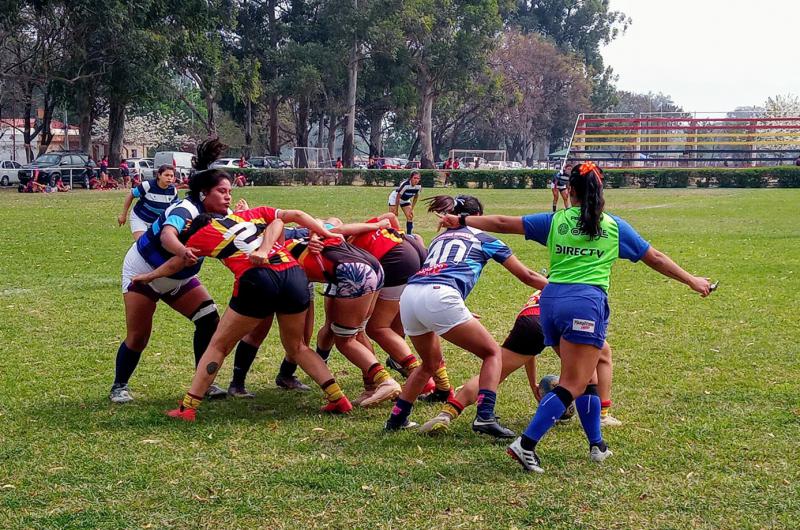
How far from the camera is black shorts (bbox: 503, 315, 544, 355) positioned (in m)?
6.04

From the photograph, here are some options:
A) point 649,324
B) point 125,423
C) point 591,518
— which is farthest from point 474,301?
point 591,518

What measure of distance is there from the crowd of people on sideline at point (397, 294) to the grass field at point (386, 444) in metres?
0.26

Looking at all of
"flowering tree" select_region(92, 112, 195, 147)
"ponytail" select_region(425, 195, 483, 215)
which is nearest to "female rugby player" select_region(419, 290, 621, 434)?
"ponytail" select_region(425, 195, 483, 215)

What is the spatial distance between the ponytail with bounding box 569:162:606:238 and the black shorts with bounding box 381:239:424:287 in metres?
1.97

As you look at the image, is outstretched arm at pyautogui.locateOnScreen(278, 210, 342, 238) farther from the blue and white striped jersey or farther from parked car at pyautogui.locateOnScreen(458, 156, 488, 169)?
parked car at pyautogui.locateOnScreen(458, 156, 488, 169)

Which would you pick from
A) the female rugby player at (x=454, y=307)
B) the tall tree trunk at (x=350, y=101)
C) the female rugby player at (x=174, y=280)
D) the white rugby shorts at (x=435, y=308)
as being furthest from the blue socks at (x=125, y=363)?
the tall tree trunk at (x=350, y=101)

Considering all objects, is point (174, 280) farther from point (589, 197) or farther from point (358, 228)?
point (589, 197)

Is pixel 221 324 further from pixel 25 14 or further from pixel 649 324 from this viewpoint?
pixel 25 14

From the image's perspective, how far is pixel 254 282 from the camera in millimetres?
6059

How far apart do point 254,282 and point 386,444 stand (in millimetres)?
1407

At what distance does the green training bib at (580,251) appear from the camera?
208 inches

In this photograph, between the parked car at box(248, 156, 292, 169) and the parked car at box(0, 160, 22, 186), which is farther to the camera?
the parked car at box(248, 156, 292, 169)

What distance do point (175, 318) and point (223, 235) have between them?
438cm

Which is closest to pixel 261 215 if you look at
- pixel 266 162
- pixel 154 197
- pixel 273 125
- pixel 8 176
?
pixel 154 197
